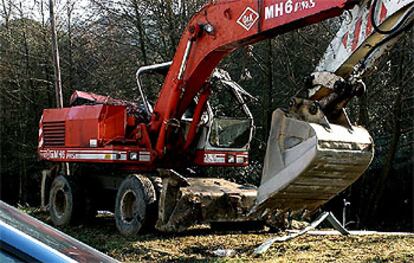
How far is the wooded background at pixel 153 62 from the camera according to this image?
51.3ft

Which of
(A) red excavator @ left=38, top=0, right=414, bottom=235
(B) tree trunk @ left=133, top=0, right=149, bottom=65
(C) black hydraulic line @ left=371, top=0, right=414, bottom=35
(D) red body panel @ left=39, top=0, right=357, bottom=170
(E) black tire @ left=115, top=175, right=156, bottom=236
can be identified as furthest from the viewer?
(B) tree trunk @ left=133, top=0, right=149, bottom=65

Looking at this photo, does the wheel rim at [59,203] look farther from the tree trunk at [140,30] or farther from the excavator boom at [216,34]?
the tree trunk at [140,30]

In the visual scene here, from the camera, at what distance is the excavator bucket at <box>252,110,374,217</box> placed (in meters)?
6.39

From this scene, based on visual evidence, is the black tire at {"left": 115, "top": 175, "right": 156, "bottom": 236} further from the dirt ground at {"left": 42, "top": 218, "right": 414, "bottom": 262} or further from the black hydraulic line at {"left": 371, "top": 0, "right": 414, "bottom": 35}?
the black hydraulic line at {"left": 371, "top": 0, "right": 414, "bottom": 35}

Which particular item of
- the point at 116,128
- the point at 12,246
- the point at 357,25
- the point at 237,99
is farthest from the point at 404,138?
the point at 12,246

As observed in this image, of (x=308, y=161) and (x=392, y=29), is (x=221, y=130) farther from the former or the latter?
(x=392, y=29)

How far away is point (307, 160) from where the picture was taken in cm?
635

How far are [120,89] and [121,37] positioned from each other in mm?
1740

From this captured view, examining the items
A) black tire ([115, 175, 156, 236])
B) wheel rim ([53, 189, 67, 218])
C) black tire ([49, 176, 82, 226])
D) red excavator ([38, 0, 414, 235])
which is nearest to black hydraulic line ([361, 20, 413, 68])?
red excavator ([38, 0, 414, 235])

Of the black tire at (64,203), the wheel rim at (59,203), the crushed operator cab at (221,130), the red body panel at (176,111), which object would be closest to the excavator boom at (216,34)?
the red body panel at (176,111)

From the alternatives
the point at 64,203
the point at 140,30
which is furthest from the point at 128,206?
the point at 140,30

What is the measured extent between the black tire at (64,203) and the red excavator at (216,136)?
0.02 meters

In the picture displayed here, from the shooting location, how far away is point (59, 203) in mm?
11820

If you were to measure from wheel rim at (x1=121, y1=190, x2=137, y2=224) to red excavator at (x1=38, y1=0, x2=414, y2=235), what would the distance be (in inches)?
0.6
